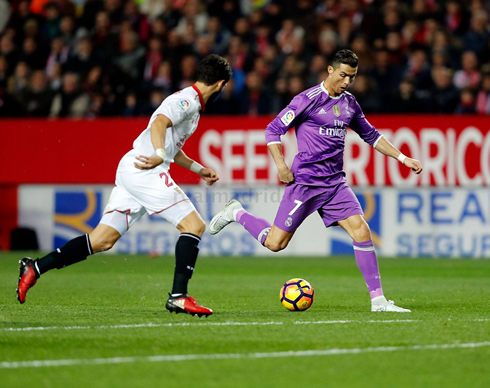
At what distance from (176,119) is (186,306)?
1500 mm

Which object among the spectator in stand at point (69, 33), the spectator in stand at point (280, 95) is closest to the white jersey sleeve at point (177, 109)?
the spectator in stand at point (280, 95)

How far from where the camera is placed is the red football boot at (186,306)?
6.99 metres

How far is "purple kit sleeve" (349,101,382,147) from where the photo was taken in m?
8.12

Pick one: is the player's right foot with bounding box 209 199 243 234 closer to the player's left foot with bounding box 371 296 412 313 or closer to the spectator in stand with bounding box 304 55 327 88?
the player's left foot with bounding box 371 296 412 313

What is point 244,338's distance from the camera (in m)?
5.88

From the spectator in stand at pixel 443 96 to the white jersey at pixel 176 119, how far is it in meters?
8.35

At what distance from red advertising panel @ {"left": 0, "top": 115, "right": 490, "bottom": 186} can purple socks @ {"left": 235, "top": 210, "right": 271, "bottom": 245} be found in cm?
580

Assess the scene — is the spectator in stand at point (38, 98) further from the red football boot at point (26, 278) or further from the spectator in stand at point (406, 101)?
the red football boot at point (26, 278)

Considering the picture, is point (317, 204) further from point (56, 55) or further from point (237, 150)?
point (56, 55)

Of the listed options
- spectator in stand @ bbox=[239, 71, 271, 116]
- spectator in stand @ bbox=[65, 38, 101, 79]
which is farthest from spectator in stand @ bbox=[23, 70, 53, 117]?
spectator in stand @ bbox=[239, 71, 271, 116]

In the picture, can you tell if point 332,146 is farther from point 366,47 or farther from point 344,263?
point 366,47

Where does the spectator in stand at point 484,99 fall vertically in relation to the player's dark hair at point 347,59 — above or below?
above


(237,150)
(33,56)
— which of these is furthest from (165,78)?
(33,56)

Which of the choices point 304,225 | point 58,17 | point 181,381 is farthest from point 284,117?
point 58,17
